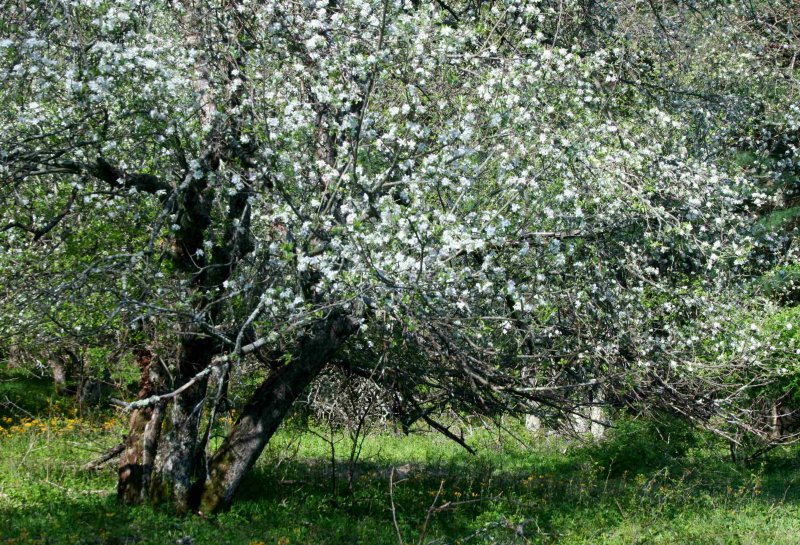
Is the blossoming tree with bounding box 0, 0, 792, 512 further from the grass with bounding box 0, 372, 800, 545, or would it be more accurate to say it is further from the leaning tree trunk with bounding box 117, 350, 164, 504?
the grass with bounding box 0, 372, 800, 545

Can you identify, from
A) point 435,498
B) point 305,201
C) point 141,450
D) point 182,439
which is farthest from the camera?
point 141,450

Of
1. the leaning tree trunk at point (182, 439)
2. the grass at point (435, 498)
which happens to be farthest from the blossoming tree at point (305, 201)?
the grass at point (435, 498)

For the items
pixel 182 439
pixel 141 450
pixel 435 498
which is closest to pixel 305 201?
pixel 435 498

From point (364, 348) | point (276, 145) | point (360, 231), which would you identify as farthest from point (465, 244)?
point (364, 348)

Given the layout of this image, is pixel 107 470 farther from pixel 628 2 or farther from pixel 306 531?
pixel 628 2

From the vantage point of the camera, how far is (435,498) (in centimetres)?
625

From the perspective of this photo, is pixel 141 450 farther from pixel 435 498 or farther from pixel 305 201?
pixel 435 498

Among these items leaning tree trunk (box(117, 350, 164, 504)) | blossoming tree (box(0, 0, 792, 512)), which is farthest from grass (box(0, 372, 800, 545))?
blossoming tree (box(0, 0, 792, 512))

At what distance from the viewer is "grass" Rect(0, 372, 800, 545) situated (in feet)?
26.4

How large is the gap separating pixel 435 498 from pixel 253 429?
2.87m

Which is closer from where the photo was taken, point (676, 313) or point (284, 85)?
point (284, 85)

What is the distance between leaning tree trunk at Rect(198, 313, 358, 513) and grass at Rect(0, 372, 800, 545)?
30 centimetres

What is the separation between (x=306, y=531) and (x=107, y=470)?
148 inches

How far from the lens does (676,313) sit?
10.2 meters
